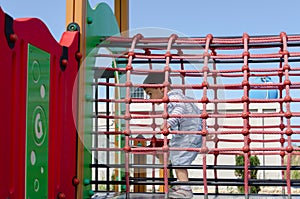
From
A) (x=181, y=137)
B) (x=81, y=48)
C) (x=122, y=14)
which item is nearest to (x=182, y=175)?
(x=181, y=137)

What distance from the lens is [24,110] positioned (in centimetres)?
215

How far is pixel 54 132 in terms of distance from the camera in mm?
2582

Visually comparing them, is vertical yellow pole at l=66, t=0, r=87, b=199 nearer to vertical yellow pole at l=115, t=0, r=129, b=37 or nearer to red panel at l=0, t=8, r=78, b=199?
red panel at l=0, t=8, r=78, b=199

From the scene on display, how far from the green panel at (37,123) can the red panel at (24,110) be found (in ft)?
0.18

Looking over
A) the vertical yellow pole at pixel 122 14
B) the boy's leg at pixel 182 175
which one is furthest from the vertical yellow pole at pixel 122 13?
the boy's leg at pixel 182 175

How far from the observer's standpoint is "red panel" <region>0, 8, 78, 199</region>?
6.47ft

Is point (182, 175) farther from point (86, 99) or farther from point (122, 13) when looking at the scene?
point (122, 13)

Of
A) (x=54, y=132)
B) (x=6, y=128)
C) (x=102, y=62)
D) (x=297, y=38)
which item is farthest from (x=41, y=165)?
(x=297, y=38)

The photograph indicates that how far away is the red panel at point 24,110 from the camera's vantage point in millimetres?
1973

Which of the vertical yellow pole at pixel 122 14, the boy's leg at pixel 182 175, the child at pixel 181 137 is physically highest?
the vertical yellow pole at pixel 122 14

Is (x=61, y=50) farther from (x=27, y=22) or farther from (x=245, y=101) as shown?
(x=245, y=101)

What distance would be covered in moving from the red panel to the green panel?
0.05m

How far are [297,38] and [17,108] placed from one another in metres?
1.78

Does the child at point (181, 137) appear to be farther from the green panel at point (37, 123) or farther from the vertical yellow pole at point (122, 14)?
the vertical yellow pole at point (122, 14)
